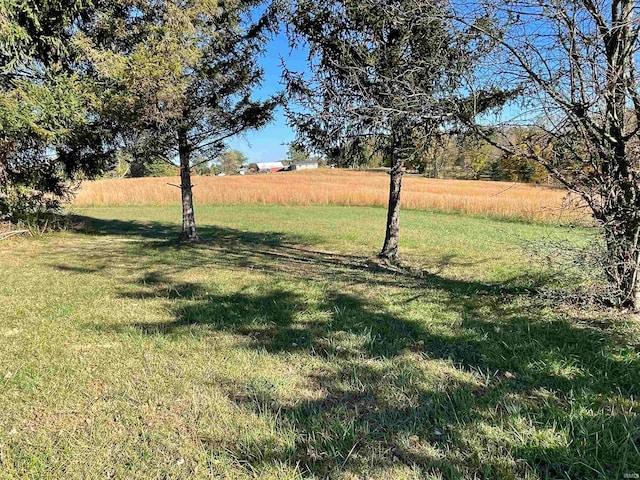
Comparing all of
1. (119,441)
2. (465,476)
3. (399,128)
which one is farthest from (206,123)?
(465,476)

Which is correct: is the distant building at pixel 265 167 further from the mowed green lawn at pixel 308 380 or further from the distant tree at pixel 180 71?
the mowed green lawn at pixel 308 380

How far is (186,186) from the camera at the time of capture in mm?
8891

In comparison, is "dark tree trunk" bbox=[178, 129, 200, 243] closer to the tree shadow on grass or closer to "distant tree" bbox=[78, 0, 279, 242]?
"distant tree" bbox=[78, 0, 279, 242]

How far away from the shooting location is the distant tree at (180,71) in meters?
7.06

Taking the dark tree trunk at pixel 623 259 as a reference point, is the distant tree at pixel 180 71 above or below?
above

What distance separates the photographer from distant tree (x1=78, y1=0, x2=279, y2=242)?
706 centimetres

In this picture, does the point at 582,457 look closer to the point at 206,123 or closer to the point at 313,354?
the point at 313,354

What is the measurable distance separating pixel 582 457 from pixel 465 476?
1.95 feet

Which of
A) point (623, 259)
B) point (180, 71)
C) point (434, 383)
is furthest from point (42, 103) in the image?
point (623, 259)

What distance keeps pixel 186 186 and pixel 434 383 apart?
7855 mm

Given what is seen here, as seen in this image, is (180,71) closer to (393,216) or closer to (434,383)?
(393,216)

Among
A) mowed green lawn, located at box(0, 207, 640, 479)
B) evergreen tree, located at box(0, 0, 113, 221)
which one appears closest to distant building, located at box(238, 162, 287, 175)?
evergreen tree, located at box(0, 0, 113, 221)

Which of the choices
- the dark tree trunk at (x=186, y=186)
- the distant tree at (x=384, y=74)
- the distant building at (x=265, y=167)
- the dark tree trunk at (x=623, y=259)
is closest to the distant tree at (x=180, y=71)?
the dark tree trunk at (x=186, y=186)

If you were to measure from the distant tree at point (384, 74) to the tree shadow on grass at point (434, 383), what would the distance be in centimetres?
216
